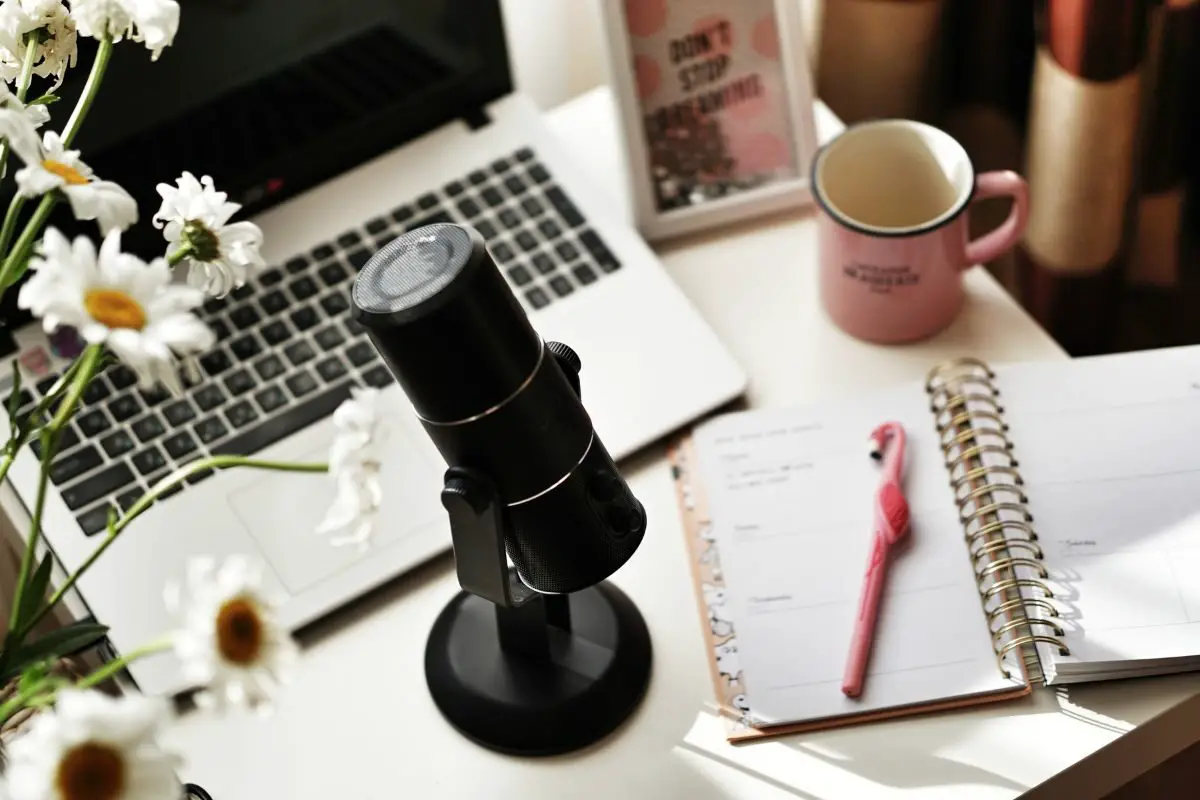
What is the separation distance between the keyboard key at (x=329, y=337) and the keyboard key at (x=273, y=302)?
0.03 metres

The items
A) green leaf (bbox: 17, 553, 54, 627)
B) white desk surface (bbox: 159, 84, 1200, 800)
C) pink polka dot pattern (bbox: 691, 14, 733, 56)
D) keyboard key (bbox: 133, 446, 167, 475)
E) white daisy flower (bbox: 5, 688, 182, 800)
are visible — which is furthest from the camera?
pink polka dot pattern (bbox: 691, 14, 733, 56)

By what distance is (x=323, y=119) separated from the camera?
2.94ft

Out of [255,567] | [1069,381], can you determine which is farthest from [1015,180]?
[255,567]

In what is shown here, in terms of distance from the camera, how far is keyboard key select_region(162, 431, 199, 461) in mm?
786

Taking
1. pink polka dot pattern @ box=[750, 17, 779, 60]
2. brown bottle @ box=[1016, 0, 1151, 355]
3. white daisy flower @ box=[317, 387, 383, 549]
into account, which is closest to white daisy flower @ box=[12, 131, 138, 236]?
white daisy flower @ box=[317, 387, 383, 549]

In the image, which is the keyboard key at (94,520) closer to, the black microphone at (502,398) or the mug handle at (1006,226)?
the black microphone at (502,398)

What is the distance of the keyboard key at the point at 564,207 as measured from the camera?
0.88 metres

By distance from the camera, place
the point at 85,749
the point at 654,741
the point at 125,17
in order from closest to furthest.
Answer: the point at 85,749, the point at 125,17, the point at 654,741

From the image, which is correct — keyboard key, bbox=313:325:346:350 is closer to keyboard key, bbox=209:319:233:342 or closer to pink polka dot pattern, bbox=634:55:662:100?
keyboard key, bbox=209:319:233:342

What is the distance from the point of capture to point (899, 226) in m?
0.88

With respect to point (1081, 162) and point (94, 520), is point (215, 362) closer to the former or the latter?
point (94, 520)

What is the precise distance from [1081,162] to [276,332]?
1.93ft

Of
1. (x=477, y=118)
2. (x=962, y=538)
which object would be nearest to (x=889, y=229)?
(x=962, y=538)

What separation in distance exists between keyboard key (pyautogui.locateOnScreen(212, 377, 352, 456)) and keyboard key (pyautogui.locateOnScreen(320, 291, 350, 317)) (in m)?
0.06
